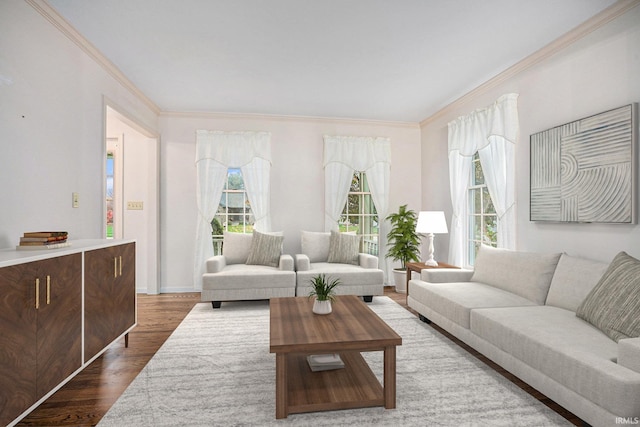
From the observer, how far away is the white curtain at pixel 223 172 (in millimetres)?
5160

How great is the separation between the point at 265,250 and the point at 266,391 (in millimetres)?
2622

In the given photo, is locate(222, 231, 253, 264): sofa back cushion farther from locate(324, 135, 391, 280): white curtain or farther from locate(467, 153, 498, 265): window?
locate(467, 153, 498, 265): window

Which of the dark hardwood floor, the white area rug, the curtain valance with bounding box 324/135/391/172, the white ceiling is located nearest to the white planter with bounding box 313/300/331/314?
the white area rug

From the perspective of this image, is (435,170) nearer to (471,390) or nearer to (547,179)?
(547,179)

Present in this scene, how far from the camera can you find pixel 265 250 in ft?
15.6

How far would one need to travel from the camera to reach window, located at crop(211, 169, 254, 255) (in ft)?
17.5

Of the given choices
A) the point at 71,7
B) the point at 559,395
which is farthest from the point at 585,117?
the point at 71,7

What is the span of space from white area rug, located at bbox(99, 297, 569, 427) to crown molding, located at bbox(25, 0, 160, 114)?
2742mm

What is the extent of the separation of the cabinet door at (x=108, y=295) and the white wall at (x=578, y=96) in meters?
3.82

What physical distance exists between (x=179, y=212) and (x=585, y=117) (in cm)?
499

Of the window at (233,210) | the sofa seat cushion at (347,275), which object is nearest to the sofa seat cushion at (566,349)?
the sofa seat cushion at (347,275)

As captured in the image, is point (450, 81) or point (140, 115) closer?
point (450, 81)

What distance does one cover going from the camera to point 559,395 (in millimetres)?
1854

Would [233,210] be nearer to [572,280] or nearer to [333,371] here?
[333,371]
